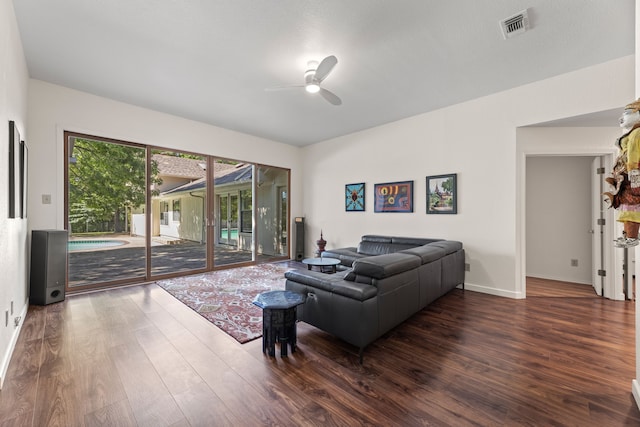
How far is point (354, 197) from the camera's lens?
19.7 feet

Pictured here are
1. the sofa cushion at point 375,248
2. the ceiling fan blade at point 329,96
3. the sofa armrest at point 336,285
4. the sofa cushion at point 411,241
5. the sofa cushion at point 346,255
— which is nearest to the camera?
the sofa armrest at point 336,285

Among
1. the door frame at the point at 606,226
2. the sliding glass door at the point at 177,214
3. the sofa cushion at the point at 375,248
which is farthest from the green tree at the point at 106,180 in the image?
the door frame at the point at 606,226

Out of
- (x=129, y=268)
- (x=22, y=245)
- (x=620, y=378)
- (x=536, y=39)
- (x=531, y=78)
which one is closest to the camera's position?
(x=620, y=378)

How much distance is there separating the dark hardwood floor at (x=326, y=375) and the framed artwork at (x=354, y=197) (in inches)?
124

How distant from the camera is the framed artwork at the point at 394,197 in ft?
16.6

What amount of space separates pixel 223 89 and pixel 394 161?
3.29 m

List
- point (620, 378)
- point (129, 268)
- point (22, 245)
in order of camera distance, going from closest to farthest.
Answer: point (620, 378) → point (22, 245) → point (129, 268)

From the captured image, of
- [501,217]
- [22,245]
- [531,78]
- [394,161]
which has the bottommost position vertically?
Answer: [22,245]

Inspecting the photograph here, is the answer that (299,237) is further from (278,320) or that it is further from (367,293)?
(367,293)

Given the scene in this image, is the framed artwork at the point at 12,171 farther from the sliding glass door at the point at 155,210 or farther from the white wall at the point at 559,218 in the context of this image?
the white wall at the point at 559,218

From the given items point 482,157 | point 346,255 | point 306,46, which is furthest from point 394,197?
point 306,46

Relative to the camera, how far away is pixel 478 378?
2.00 meters

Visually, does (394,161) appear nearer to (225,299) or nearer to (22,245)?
(225,299)

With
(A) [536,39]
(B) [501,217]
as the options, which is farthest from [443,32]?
(B) [501,217]
